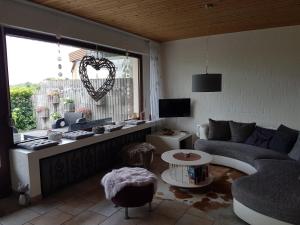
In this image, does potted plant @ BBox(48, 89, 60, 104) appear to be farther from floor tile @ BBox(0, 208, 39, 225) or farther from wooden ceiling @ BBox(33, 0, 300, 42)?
floor tile @ BBox(0, 208, 39, 225)

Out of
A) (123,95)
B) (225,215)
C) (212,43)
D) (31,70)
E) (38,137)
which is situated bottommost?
(225,215)

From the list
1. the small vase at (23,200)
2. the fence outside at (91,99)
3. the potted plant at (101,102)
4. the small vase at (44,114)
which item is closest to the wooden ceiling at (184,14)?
the fence outside at (91,99)

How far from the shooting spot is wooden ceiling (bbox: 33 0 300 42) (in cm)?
300

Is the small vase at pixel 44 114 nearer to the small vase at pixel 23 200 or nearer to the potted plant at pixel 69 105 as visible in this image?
the potted plant at pixel 69 105

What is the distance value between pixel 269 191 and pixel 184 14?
8.82 feet

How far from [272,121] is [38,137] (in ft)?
13.9

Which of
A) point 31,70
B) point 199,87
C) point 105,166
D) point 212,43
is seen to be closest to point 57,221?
point 105,166

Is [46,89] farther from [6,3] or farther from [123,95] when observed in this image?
[123,95]

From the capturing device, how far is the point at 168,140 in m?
4.77

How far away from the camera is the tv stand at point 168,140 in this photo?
4714 mm

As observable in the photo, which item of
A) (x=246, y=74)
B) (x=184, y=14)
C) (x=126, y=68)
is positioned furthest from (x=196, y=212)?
(x=126, y=68)

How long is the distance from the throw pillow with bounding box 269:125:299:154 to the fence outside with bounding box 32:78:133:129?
293 centimetres

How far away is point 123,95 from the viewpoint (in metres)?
4.90

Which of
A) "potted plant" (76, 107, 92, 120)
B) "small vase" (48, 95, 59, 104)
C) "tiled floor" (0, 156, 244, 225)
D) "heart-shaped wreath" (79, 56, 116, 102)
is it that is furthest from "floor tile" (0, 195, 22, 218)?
"heart-shaped wreath" (79, 56, 116, 102)
